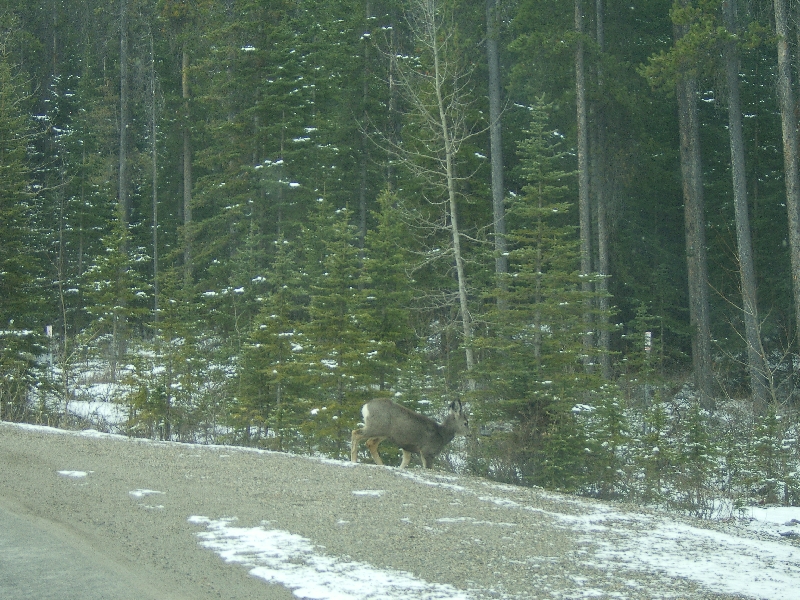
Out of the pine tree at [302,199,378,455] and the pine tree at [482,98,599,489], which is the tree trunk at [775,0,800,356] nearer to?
the pine tree at [482,98,599,489]

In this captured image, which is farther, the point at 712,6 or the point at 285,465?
the point at 712,6

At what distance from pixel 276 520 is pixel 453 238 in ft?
51.6

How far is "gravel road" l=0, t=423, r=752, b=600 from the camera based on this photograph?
6.08 metres

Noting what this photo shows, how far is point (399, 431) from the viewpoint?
13492 mm

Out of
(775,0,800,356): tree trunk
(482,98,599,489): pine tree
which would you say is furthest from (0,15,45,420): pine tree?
(775,0,800,356): tree trunk

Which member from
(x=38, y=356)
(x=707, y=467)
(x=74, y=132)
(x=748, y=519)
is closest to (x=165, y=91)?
(x=74, y=132)

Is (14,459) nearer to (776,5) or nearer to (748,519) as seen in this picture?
(748,519)

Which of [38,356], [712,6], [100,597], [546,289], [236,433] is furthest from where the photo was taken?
[38,356]

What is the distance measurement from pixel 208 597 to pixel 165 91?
42.6 metres

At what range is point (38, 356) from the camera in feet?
85.6

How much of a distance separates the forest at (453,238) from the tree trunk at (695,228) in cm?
11

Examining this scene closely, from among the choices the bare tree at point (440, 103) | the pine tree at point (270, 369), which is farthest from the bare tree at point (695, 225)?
the pine tree at point (270, 369)

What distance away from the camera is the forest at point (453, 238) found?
57.2ft

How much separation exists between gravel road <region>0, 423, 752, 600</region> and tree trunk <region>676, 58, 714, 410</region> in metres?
19.9
